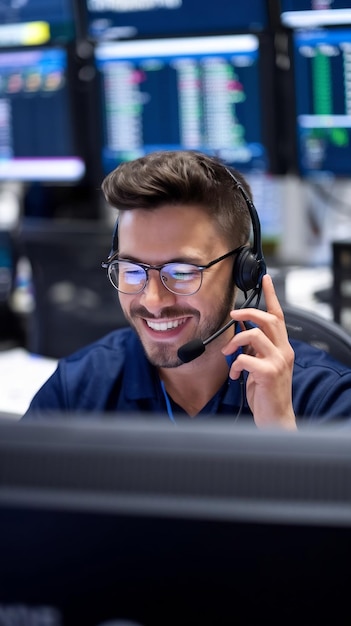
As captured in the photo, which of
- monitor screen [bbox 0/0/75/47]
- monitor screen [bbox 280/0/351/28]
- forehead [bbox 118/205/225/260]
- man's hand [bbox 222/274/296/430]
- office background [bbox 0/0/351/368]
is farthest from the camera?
monitor screen [bbox 0/0/75/47]

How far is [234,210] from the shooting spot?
1.49m

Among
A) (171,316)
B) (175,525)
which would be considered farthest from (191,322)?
(175,525)

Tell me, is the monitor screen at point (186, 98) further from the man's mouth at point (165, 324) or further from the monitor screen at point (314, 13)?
the man's mouth at point (165, 324)

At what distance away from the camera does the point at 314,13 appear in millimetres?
2525

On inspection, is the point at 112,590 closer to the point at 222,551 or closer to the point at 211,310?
the point at 222,551

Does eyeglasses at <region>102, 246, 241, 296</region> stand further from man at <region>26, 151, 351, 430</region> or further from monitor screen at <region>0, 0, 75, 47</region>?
monitor screen at <region>0, 0, 75, 47</region>

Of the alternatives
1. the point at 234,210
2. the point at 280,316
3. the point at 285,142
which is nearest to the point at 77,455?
the point at 280,316

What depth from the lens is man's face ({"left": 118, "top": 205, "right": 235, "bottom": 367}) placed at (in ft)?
4.61

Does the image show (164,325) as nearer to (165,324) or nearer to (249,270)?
(165,324)

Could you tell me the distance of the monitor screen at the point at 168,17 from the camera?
268cm

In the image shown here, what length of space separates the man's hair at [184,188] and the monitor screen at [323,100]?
1.14 m

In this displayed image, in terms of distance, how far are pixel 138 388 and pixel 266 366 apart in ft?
0.90

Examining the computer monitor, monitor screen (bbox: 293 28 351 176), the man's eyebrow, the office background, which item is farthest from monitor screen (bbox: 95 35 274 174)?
the computer monitor

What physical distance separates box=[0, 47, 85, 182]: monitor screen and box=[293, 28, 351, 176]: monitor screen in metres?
0.80
